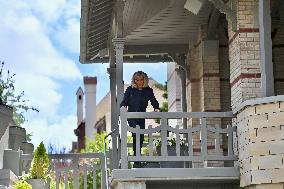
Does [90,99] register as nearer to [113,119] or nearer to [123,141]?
[113,119]

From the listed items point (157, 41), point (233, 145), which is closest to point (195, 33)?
point (157, 41)

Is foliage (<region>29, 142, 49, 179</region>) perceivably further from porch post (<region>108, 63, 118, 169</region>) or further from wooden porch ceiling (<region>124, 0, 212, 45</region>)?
wooden porch ceiling (<region>124, 0, 212, 45</region>)

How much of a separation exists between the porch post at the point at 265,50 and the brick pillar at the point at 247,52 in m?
0.29

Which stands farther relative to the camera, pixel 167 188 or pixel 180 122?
pixel 180 122

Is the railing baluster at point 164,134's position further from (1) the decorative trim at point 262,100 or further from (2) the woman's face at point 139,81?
(1) the decorative trim at point 262,100

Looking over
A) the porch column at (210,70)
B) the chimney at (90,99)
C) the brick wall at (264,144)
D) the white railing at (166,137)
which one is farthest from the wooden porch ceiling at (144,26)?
the chimney at (90,99)

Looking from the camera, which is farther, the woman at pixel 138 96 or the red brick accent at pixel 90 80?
the red brick accent at pixel 90 80

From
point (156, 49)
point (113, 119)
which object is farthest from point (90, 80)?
point (113, 119)

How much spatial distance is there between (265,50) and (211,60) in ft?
14.3

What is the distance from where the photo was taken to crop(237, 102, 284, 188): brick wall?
9773 mm

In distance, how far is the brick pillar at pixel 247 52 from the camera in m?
10.8

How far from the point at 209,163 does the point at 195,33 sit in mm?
3440

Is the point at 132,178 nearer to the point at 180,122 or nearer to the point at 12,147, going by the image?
the point at 12,147

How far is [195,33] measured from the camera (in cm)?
1565
